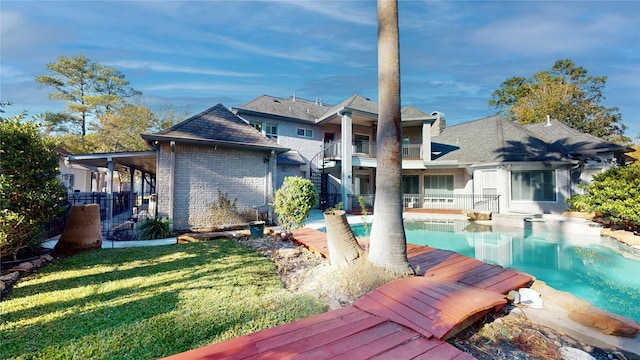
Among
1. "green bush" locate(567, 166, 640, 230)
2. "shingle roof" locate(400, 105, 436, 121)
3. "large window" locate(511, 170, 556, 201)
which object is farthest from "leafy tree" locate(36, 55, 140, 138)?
A: "green bush" locate(567, 166, 640, 230)

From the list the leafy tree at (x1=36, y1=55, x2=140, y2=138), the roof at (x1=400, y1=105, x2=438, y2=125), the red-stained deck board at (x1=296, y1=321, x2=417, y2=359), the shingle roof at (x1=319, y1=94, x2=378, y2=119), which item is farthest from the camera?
the leafy tree at (x1=36, y1=55, x2=140, y2=138)

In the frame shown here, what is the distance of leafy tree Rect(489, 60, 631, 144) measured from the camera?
2641 centimetres

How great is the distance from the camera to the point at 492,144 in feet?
58.1

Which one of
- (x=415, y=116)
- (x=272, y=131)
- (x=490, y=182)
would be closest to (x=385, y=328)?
(x=272, y=131)

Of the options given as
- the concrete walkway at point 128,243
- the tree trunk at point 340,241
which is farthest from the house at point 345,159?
the tree trunk at point 340,241

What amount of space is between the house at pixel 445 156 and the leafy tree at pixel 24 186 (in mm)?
11030

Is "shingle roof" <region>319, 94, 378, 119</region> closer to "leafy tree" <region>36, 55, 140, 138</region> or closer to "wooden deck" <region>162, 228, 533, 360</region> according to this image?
"wooden deck" <region>162, 228, 533, 360</region>

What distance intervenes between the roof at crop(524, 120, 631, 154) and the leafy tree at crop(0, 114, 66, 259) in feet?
75.1

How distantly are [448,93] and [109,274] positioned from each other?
37047mm

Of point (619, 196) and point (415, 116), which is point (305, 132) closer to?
point (415, 116)

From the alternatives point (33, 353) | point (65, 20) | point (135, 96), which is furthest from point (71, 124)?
point (33, 353)

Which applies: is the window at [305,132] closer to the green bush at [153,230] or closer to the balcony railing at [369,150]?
the balcony railing at [369,150]

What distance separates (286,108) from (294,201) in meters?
12.8

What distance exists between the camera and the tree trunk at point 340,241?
15.1 ft
